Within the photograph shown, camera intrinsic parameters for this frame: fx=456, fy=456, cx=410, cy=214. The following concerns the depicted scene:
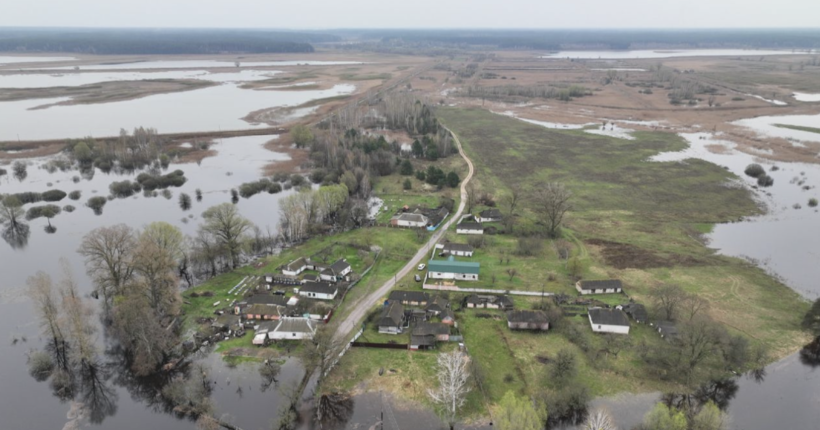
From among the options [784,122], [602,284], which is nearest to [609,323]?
[602,284]

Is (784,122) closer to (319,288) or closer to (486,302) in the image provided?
(486,302)

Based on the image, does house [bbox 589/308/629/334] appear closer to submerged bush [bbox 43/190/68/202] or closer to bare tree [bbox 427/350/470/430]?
bare tree [bbox 427/350/470/430]

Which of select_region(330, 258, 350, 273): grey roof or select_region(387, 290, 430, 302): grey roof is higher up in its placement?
select_region(330, 258, 350, 273): grey roof

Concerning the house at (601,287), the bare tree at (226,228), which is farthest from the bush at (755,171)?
the bare tree at (226,228)

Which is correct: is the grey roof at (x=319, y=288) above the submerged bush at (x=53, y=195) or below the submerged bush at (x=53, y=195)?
below

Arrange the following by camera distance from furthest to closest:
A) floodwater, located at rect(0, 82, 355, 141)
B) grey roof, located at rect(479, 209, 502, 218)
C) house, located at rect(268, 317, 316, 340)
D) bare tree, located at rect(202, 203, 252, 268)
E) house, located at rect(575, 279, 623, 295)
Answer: floodwater, located at rect(0, 82, 355, 141) → grey roof, located at rect(479, 209, 502, 218) → bare tree, located at rect(202, 203, 252, 268) → house, located at rect(575, 279, 623, 295) → house, located at rect(268, 317, 316, 340)

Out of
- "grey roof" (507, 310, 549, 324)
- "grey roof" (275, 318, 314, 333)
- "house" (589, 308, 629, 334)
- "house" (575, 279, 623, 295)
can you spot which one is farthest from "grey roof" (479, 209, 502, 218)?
"grey roof" (275, 318, 314, 333)

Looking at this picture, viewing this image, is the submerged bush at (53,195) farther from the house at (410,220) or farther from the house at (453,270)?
the house at (453,270)
